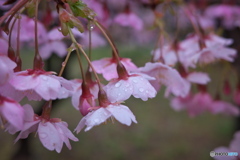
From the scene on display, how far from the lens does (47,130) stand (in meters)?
0.70

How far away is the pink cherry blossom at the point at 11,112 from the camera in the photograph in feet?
1.99

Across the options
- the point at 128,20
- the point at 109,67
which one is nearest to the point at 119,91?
the point at 109,67

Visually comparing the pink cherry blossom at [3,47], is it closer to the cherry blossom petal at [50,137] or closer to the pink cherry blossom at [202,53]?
the cherry blossom petal at [50,137]

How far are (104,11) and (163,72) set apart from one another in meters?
0.56

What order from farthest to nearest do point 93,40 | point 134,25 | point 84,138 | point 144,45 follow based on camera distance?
point 144,45 < point 84,138 < point 93,40 < point 134,25

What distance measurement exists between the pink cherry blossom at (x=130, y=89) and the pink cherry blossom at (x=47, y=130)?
0.46 ft

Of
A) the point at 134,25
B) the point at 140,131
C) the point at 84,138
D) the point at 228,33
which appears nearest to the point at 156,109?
the point at 140,131

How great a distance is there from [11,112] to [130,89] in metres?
0.28

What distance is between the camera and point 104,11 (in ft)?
4.49

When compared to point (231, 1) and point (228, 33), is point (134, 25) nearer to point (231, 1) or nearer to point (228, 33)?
point (231, 1)

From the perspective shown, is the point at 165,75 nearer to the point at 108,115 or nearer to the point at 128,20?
the point at 108,115

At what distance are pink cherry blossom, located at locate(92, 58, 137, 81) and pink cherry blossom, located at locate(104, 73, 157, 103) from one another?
0.27 feet

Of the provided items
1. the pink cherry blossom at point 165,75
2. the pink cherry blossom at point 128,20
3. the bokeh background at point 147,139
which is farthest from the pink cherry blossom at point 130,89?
the bokeh background at point 147,139

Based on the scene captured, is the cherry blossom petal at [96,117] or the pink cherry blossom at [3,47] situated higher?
the pink cherry blossom at [3,47]
